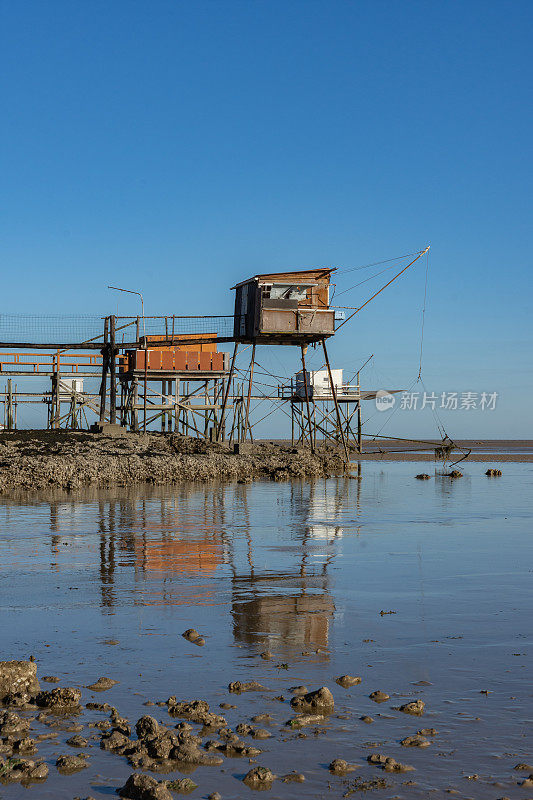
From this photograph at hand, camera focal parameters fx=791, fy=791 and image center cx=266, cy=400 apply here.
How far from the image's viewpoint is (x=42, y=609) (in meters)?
8.95

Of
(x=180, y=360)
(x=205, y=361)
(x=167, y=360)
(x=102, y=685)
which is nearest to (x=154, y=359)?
(x=167, y=360)

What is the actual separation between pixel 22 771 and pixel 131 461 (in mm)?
24392

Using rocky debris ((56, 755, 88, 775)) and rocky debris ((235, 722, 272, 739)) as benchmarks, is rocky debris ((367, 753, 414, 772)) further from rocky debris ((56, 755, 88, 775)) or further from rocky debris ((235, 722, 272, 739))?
rocky debris ((56, 755, 88, 775))

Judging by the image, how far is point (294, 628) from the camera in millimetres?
8141

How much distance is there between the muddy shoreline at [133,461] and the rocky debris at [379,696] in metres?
20.0

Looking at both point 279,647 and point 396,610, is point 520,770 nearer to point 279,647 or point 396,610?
point 279,647

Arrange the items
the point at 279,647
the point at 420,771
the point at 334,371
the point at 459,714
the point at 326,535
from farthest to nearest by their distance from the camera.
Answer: the point at 334,371 → the point at 326,535 → the point at 279,647 → the point at 459,714 → the point at 420,771

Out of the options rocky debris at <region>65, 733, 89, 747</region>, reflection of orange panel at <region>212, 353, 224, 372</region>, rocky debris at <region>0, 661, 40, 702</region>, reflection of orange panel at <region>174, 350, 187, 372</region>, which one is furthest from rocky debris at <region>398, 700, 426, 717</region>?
reflection of orange panel at <region>212, 353, 224, 372</region>

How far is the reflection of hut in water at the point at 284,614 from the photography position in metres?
7.70

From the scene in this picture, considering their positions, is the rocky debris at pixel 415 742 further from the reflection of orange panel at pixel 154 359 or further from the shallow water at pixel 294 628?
the reflection of orange panel at pixel 154 359

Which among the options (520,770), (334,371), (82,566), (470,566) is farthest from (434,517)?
(334,371)

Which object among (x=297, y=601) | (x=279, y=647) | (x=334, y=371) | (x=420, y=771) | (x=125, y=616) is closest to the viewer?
(x=420, y=771)

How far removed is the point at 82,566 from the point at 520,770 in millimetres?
8010

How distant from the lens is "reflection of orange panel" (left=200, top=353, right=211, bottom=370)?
1775 inches
